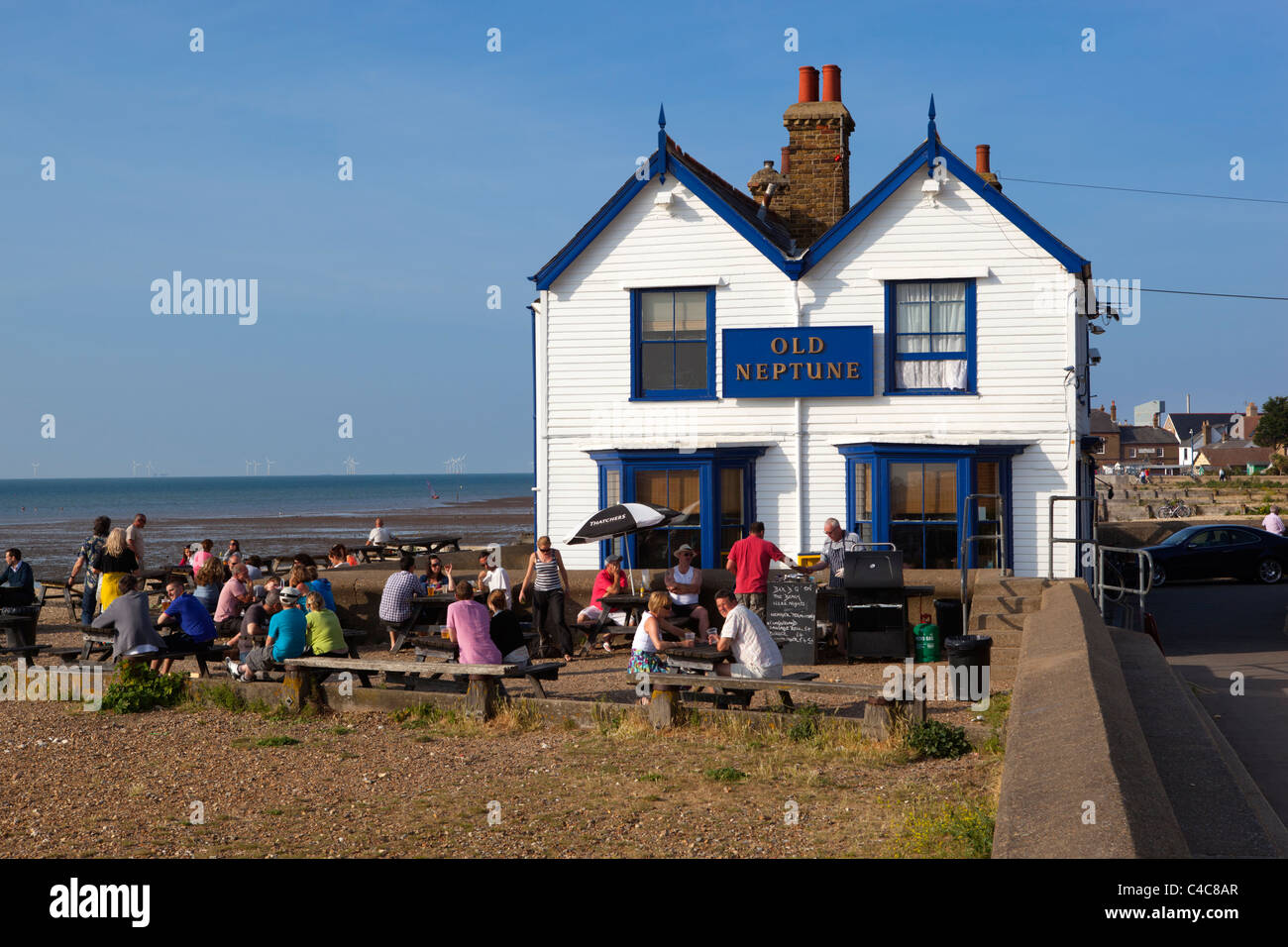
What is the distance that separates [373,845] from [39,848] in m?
2.20

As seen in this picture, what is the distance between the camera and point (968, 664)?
13.2 metres

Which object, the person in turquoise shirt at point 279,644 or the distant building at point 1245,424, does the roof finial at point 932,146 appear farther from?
the distant building at point 1245,424

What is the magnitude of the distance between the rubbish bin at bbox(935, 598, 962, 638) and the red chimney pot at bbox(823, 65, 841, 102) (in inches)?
429

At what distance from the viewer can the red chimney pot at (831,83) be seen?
22.1 metres

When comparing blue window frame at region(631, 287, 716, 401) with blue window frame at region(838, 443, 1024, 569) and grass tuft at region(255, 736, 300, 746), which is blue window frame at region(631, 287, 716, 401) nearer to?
blue window frame at region(838, 443, 1024, 569)

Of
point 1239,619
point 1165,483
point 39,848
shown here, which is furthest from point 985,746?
point 1165,483

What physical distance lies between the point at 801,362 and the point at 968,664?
7.23m

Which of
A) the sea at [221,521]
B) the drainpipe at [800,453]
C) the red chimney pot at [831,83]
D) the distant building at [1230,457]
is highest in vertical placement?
the red chimney pot at [831,83]

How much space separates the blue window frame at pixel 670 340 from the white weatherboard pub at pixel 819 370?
3cm

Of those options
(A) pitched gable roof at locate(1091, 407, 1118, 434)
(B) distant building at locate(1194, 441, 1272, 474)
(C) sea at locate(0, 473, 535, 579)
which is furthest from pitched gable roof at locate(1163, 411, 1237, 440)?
(C) sea at locate(0, 473, 535, 579)

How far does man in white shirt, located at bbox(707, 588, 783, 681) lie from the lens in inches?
471

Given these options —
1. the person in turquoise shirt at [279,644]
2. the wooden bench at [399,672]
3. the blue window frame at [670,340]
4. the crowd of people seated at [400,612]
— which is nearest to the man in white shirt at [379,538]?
the crowd of people seated at [400,612]

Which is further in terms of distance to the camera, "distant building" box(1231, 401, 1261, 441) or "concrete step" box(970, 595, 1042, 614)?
"distant building" box(1231, 401, 1261, 441)
